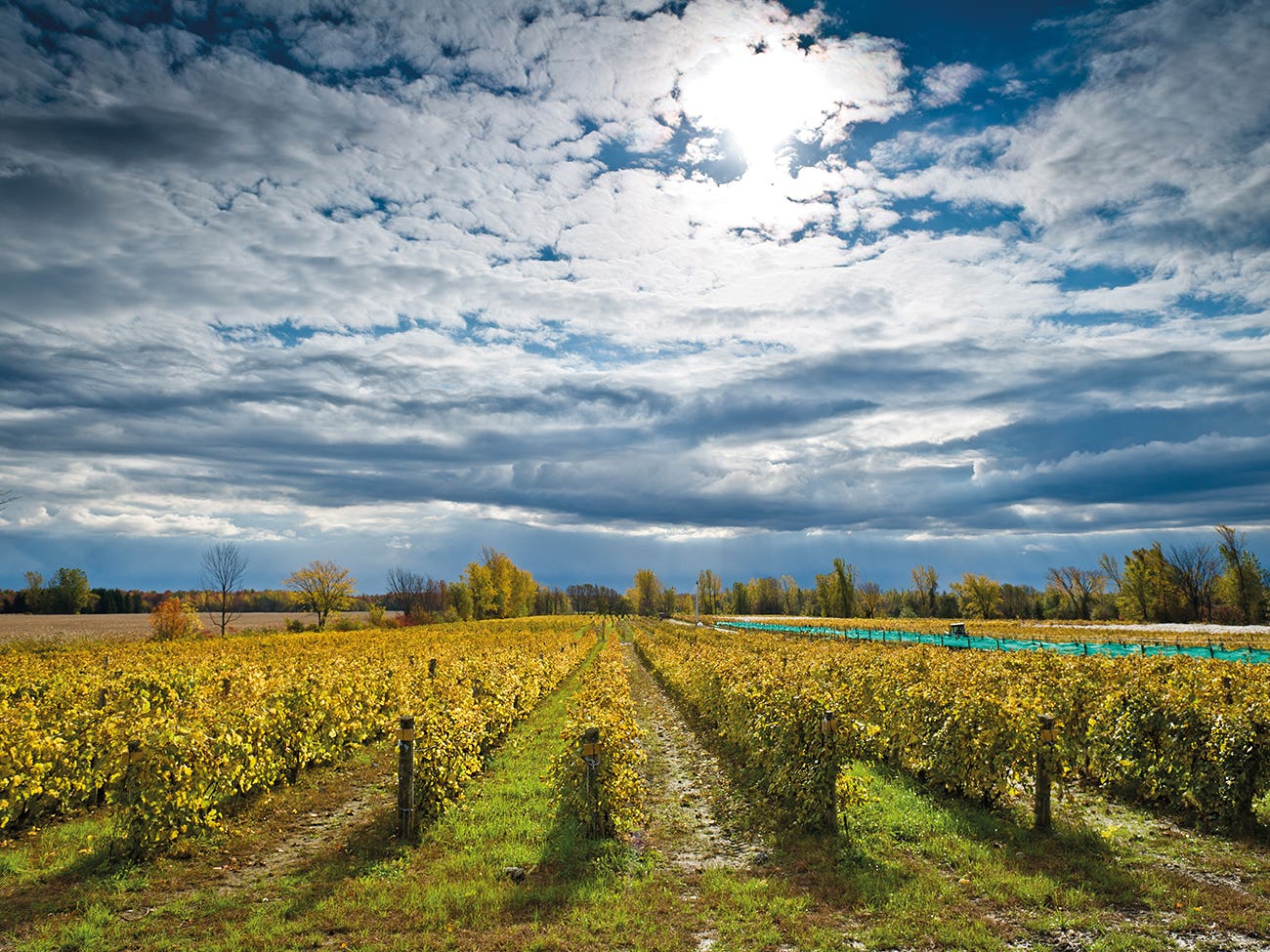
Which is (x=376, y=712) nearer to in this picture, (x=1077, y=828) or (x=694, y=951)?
(x=694, y=951)

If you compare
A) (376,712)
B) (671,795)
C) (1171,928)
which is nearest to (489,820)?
(671,795)

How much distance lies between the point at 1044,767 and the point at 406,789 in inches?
341

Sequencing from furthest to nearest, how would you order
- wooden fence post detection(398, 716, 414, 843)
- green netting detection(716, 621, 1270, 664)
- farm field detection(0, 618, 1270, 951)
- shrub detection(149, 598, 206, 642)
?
shrub detection(149, 598, 206, 642)
green netting detection(716, 621, 1270, 664)
wooden fence post detection(398, 716, 414, 843)
farm field detection(0, 618, 1270, 951)

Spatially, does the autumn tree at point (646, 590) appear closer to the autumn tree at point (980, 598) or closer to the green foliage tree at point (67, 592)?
the autumn tree at point (980, 598)

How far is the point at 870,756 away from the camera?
966 cm

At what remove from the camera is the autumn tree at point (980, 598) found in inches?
3627

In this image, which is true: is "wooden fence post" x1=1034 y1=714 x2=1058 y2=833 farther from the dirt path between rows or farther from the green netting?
the green netting

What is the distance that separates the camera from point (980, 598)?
93438mm

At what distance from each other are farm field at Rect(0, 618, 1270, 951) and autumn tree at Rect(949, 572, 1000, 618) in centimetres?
9063

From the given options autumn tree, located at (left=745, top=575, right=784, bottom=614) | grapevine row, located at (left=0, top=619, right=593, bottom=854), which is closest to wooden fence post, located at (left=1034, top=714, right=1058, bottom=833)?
grapevine row, located at (left=0, top=619, right=593, bottom=854)

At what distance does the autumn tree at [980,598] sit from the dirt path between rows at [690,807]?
88.5 metres

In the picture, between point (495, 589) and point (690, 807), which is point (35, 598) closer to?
point (495, 589)

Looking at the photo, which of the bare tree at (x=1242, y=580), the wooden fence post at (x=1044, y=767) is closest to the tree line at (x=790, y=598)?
the bare tree at (x=1242, y=580)

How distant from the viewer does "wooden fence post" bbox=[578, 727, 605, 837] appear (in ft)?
29.6
